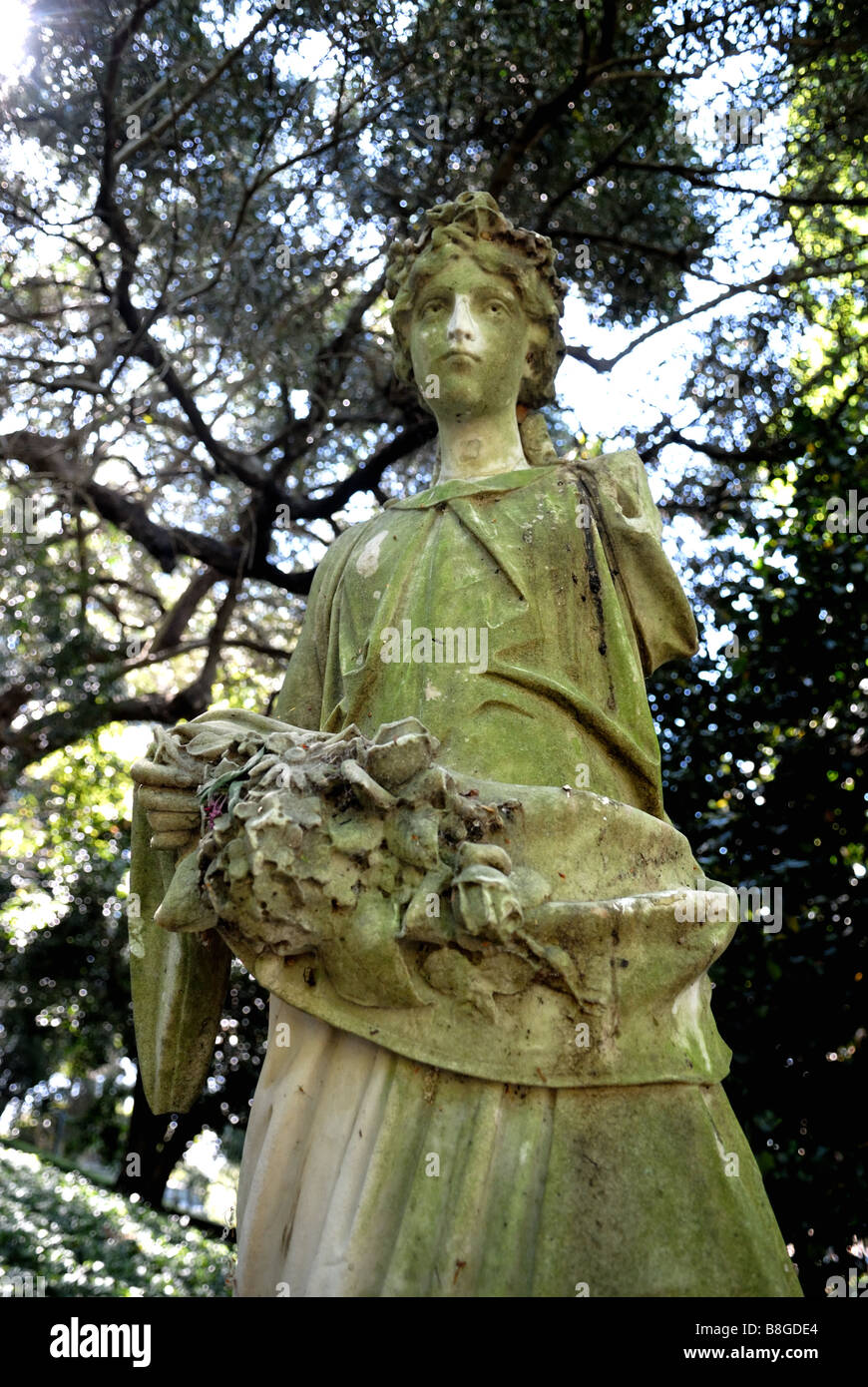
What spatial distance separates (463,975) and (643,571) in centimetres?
138

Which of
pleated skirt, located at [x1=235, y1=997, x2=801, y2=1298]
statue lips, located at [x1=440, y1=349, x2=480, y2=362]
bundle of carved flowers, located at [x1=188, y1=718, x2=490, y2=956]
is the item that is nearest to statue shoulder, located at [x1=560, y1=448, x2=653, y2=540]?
statue lips, located at [x1=440, y1=349, x2=480, y2=362]

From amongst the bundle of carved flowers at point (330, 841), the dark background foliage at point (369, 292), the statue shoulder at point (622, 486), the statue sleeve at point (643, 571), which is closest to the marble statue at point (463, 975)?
the bundle of carved flowers at point (330, 841)

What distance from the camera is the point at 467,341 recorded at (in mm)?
3936

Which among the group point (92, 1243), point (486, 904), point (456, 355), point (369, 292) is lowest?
point (92, 1243)

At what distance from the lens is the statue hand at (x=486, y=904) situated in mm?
2557

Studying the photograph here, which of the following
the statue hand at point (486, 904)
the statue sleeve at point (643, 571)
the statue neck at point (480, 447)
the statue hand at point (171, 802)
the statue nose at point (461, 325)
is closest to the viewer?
the statue hand at point (486, 904)

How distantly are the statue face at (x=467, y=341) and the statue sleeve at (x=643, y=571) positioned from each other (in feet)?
1.75

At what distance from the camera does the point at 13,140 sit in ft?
30.3

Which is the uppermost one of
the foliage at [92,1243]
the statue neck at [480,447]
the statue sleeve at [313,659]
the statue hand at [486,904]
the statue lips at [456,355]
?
the statue lips at [456,355]

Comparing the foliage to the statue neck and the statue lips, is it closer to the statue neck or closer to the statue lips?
the statue neck

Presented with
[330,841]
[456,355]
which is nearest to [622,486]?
[456,355]

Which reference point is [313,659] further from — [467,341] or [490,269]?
[490,269]

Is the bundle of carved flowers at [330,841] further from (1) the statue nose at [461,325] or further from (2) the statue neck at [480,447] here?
(1) the statue nose at [461,325]

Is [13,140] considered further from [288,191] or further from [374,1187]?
[374,1187]
